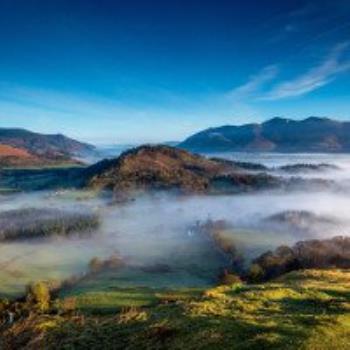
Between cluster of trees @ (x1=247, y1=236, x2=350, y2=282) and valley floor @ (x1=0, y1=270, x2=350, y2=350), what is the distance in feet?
284

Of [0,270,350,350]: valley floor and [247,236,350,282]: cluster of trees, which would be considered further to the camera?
[247,236,350,282]: cluster of trees

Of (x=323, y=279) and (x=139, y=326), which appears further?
Answer: (x=323, y=279)

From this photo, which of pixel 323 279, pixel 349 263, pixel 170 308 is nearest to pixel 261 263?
pixel 349 263

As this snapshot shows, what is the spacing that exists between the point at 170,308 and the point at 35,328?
45.0 ft

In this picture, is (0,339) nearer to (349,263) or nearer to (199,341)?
(199,341)

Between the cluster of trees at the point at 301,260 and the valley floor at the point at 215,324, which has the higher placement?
the valley floor at the point at 215,324

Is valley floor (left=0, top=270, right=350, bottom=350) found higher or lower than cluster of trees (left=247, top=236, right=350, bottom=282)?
higher

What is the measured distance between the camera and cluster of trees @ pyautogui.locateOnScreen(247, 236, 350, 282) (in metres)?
154

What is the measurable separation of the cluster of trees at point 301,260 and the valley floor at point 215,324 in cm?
8651

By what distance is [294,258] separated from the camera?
553 ft

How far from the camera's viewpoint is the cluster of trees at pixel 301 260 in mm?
153625

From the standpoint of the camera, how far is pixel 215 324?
45688 mm

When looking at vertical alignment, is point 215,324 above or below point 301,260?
above

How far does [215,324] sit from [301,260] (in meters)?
125
